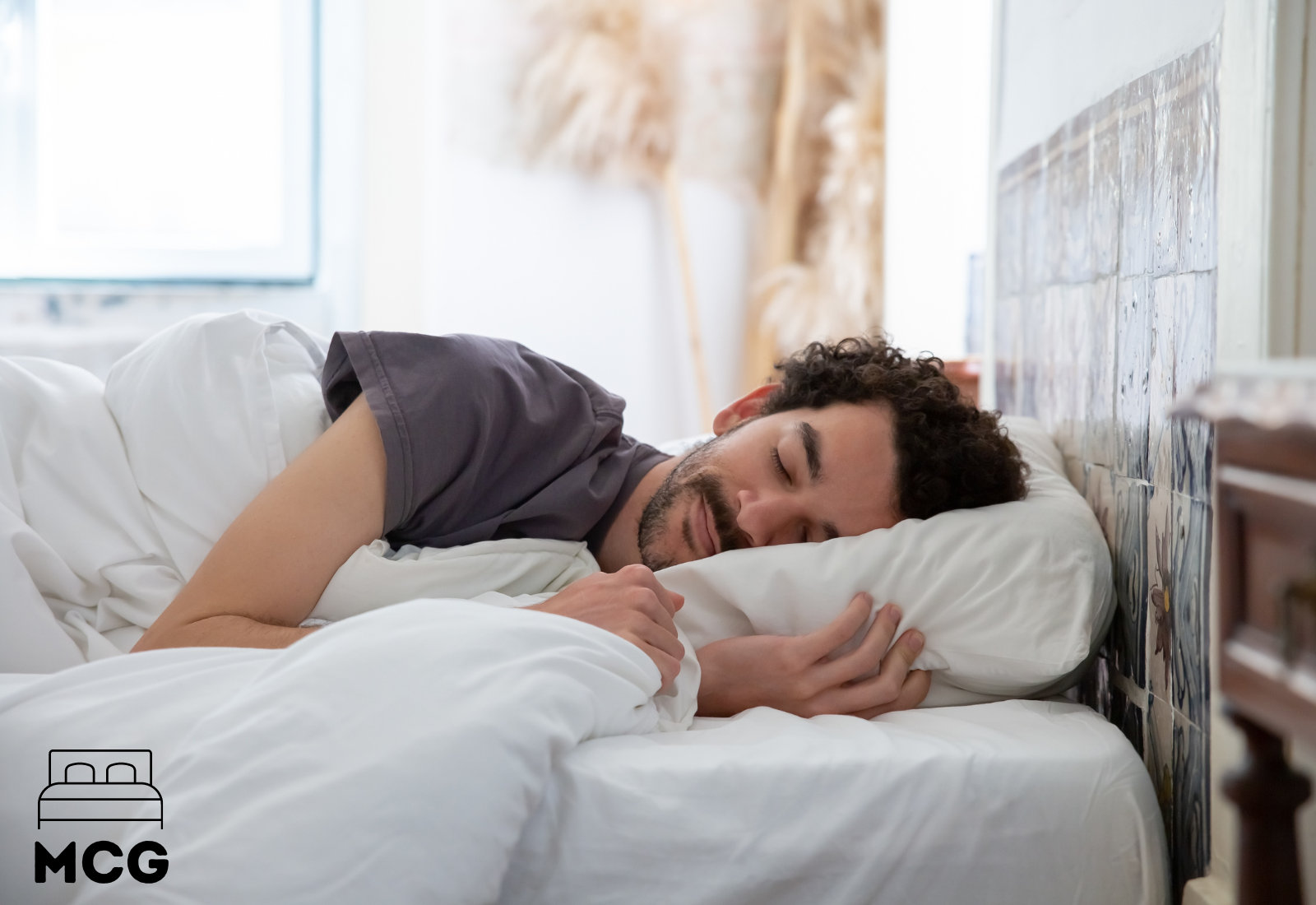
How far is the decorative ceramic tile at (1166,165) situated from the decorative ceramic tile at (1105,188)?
0.34 feet

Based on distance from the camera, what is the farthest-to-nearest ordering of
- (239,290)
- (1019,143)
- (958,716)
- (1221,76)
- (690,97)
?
(690,97)
(239,290)
(1019,143)
(958,716)
(1221,76)

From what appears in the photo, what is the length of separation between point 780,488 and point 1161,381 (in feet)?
1.26

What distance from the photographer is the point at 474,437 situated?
3.71ft

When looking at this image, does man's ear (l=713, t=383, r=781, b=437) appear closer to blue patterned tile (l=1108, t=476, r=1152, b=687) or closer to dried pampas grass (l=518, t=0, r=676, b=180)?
blue patterned tile (l=1108, t=476, r=1152, b=687)

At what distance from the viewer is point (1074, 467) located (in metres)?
1.24

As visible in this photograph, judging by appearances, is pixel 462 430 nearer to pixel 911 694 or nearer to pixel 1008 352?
pixel 911 694

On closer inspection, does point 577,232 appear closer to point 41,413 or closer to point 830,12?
point 830,12

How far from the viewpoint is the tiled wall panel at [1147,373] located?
0.84 metres

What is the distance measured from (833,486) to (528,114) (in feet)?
7.11

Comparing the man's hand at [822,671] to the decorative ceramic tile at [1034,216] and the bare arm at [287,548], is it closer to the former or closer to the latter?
the bare arm at [287,548]

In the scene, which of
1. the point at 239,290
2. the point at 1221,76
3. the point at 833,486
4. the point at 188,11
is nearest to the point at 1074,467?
the point at 833,486

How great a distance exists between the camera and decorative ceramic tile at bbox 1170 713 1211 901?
2.73 ft

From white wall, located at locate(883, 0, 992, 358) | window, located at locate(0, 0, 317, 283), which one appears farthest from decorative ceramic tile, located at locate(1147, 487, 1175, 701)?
window, located at locate(0, 0, 317, 283)

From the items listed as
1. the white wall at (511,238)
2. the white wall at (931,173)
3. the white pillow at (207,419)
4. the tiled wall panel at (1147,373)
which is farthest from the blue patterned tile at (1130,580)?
the white wall at (511,238)
